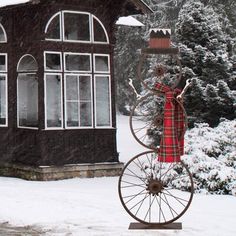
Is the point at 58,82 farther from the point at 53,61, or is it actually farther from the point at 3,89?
the point at 3,89

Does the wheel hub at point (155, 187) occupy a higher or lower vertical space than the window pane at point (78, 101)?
lower

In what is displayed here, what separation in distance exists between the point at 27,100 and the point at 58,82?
1250mm

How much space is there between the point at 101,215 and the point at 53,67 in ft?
19.5

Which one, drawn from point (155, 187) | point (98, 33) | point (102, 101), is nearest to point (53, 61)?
point (98, 33)

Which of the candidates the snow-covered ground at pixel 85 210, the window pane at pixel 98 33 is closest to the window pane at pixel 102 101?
the window pane at pixel 98 33

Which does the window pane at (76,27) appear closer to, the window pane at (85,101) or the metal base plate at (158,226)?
the window pane at (85,101)

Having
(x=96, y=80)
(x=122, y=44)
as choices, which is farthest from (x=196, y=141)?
(x=122, y=44)

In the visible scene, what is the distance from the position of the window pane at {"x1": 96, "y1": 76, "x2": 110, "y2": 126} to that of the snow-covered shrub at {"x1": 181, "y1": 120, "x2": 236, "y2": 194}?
2.31 m

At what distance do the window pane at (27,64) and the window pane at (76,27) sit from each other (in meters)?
1.06

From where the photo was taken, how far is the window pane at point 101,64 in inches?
579

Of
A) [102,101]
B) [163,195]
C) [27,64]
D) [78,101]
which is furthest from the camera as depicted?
[102,101]

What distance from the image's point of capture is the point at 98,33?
14742 mm

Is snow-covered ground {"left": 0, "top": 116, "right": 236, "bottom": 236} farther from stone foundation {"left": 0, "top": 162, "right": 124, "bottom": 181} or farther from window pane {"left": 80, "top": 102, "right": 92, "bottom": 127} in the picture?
window pane {"left": 80, "top": 102, "right": 92, "bottom": 127}

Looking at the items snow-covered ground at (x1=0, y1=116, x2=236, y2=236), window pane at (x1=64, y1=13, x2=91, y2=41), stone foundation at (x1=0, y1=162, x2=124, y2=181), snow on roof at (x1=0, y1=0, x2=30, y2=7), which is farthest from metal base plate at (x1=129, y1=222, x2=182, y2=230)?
snow on roof at (x1=0, y1=0, x2=30, y2=7)
